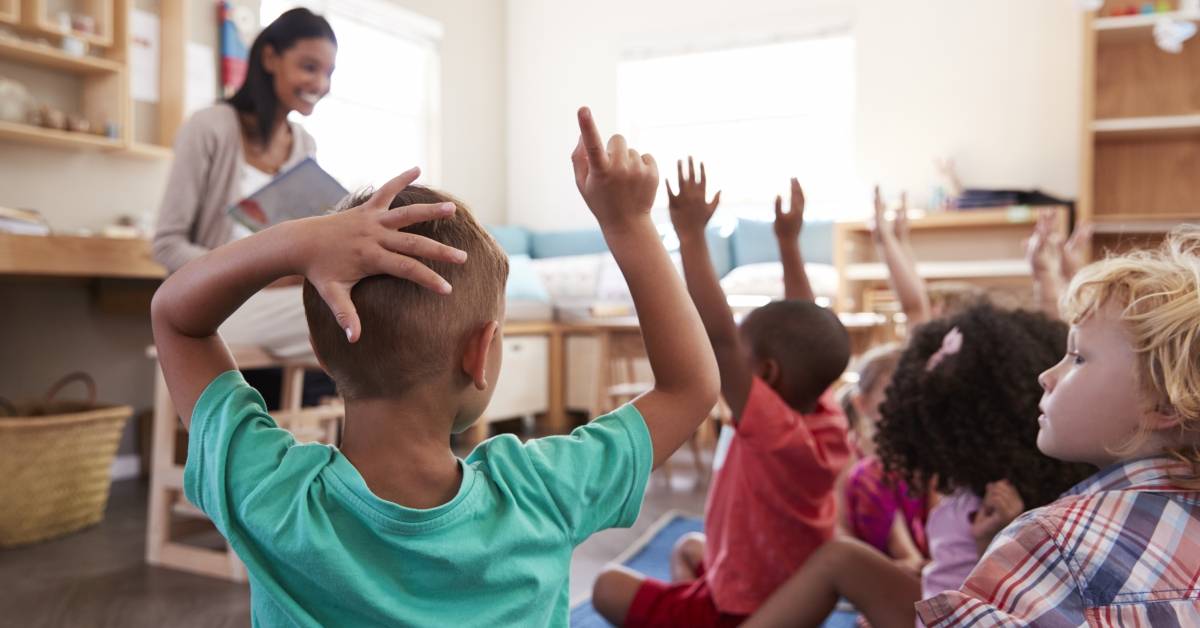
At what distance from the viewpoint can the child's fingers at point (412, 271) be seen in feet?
1.94

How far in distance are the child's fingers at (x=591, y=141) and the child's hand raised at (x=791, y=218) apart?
71 cm

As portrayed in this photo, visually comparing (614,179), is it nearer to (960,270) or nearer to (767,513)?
(767,513)

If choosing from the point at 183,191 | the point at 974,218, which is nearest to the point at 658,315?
the point at 183,191

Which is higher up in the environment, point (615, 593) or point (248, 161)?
→ point (248, 161)

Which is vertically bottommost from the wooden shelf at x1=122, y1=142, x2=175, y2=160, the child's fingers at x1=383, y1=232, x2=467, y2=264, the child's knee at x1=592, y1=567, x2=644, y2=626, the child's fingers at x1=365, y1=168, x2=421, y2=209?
the child's knee at x1=592, y1=567, x2=644, y2=626

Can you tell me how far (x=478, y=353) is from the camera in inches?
26.4

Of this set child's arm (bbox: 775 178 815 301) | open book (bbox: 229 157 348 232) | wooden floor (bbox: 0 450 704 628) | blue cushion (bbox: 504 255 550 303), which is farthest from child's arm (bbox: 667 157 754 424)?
blue cushion (bbox: 504 255 550 303)

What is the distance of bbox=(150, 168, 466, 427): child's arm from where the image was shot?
598mm

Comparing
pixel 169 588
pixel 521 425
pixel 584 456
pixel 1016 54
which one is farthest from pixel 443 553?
pixel 1016 54

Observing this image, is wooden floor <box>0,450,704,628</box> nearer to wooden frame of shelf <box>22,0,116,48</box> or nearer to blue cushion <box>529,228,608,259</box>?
wooden frame of shelf <box>22,0,116,48</box>

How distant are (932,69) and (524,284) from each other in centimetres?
244

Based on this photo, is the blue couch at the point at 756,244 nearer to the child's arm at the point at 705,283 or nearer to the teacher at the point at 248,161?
the teacher at the point at 248,161

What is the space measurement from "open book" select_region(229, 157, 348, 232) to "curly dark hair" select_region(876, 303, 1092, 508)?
1037mm

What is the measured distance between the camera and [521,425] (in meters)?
5.05
